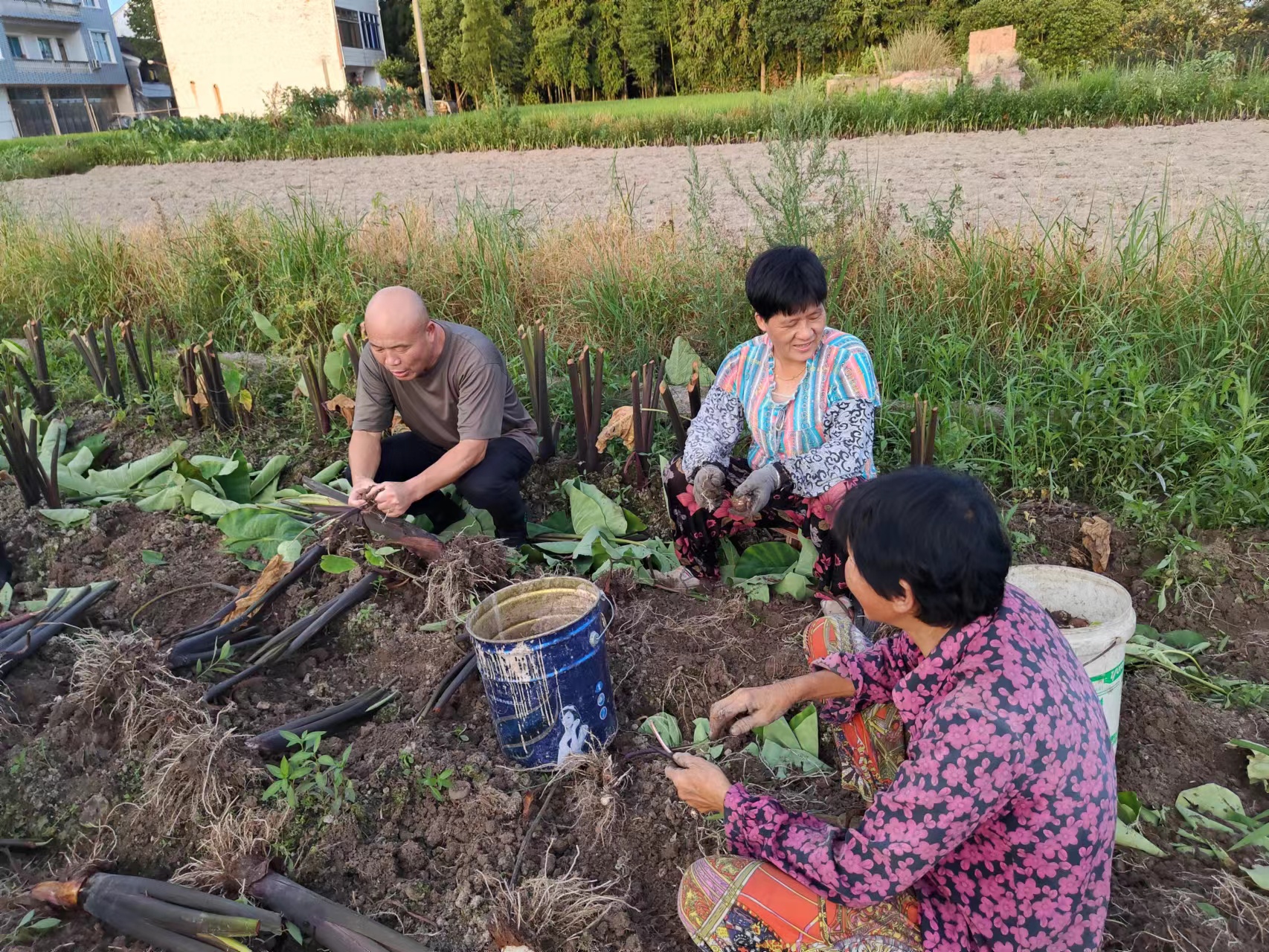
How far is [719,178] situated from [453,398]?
791cm

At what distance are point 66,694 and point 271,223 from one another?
139 inches

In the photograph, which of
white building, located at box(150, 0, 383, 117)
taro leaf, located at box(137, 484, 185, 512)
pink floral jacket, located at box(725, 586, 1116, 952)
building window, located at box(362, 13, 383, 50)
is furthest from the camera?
building window, located at box(362, 13, 383, 50)

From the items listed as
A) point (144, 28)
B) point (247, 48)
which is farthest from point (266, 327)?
point (144, 28)

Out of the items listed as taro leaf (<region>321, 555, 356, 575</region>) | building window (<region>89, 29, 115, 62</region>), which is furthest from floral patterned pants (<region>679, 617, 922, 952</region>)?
building window (<region>89, 29, 115, 62</region>)

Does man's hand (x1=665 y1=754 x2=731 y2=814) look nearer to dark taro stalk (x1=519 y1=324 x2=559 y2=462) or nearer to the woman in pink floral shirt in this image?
the woman in pink floral shirt

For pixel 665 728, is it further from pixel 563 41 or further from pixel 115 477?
pixel 563 41

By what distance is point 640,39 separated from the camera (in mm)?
30828

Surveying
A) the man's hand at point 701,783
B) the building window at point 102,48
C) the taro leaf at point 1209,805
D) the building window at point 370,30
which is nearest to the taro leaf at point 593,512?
the man's hand at point 701,783

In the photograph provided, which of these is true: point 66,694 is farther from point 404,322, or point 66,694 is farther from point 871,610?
point 871,610

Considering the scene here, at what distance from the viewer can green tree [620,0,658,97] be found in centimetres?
3047

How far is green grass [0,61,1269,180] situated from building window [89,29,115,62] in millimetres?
21782

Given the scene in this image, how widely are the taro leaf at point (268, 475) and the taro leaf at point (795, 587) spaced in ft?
6.97

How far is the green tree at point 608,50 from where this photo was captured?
31.9 metres

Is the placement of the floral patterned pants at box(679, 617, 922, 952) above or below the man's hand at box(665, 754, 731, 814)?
below
